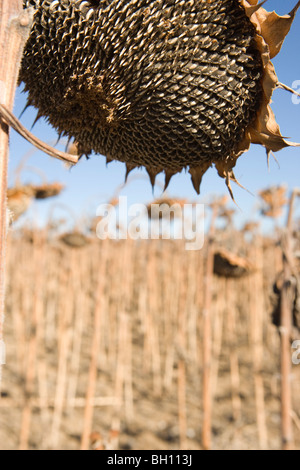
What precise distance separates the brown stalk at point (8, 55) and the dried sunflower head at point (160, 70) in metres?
0.08

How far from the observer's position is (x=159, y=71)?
2.04ft

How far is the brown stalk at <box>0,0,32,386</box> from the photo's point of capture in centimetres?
50

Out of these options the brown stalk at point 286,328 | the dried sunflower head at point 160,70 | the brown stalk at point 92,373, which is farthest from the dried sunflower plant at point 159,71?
the brown stalk at point 92,373

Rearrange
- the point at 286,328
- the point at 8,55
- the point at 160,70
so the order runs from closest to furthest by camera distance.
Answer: the point at 8,55 < the point at 160,70 < the point at 286,328

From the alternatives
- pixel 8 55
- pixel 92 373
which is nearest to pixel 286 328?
pixel 92 373

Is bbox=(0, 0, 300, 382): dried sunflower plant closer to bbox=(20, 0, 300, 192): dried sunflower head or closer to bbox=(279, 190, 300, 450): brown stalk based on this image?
bbox=(20, 0, 300, 192): dried sunflower head

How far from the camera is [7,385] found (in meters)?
4.68

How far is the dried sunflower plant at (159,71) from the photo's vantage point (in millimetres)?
593

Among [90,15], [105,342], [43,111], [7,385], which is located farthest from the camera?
[105,342]

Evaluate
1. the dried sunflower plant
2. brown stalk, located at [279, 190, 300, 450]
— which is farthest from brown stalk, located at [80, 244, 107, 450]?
the dried sunflower plant

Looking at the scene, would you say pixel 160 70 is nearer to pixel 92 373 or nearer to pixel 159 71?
pixel 159 71

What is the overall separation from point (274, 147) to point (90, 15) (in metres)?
0.34
